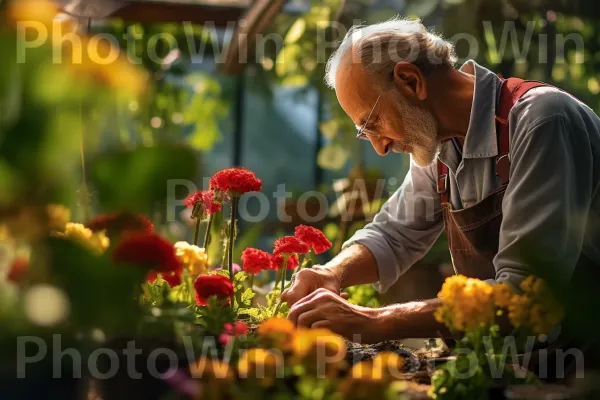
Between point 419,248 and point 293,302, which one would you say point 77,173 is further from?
point 419,248

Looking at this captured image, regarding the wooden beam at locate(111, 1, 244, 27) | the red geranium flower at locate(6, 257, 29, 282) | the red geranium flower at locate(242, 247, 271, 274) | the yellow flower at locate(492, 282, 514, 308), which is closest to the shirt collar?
the red geranium flower at locate(242, 247, 271, 274)

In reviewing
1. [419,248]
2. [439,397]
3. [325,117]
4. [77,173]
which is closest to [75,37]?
[77,173]

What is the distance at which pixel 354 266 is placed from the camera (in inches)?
85.5

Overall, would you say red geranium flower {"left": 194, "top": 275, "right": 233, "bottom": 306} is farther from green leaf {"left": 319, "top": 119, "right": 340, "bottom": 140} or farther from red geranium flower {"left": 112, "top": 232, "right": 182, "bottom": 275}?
green leaf {"left": 319, "top": 119, "right": 340, "bottom": 140}

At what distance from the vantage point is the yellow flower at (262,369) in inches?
38.9

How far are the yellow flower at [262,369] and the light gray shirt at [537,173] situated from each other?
451 mm

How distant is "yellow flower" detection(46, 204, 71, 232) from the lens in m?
1.00

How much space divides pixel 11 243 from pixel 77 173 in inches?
4.9

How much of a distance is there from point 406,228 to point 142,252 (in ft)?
4.50

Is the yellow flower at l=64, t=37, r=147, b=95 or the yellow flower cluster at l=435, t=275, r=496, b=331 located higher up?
the yellow flower at l=64, t=37, r=147, b=95

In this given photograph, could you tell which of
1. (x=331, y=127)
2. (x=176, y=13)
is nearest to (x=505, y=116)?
(x=176, y=13)

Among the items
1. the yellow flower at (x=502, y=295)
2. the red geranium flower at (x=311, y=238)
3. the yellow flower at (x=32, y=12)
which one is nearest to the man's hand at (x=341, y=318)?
the red geranium flower at (x=311, y=238)

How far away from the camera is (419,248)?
233 centimetres

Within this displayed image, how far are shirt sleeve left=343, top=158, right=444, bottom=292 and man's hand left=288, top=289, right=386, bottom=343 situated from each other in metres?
0.64
